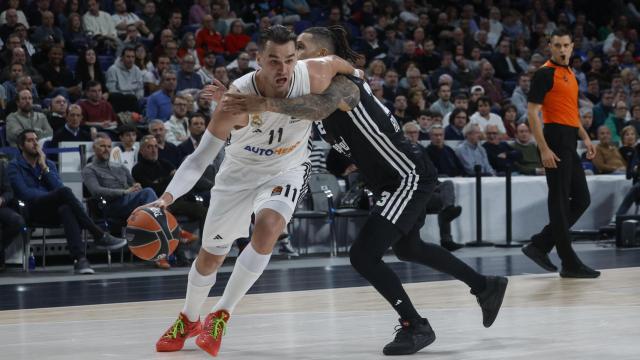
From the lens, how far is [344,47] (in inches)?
210

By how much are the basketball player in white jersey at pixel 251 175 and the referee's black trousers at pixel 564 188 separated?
11.0 feet

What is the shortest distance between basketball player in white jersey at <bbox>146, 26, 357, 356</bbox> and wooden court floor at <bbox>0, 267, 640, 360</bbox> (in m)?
0.20

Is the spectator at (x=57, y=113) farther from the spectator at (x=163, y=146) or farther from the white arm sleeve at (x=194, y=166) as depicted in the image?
the white arm sleeve at (x=194, y=166)

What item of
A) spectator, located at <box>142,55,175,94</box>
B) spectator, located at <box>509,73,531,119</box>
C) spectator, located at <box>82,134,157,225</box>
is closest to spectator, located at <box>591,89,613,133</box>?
spectator, located at <box>509,73,531,119</box>

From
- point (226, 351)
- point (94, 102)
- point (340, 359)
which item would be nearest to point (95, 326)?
point (226, 351)

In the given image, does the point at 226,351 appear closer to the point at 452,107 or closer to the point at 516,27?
the point at 452,107

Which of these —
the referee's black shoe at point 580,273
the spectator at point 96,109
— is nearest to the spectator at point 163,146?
the spectator at point 96,109

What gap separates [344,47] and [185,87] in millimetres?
8179

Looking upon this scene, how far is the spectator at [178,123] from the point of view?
11836mm

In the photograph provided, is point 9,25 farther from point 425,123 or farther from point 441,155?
point 441,155

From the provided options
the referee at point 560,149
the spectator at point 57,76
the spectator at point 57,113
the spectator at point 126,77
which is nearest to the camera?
the referee at point 560,149

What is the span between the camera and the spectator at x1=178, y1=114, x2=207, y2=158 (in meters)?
11.3

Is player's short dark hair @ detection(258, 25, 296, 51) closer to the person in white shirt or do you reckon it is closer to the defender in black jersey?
the defender in black jersey

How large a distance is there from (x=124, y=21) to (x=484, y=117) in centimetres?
488
